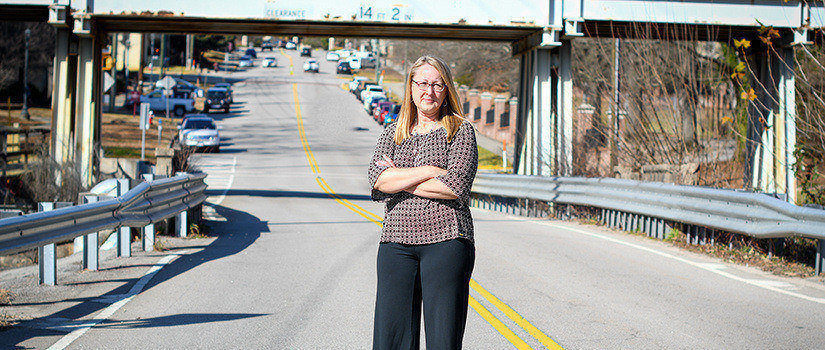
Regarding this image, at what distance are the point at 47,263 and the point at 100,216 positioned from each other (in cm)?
78

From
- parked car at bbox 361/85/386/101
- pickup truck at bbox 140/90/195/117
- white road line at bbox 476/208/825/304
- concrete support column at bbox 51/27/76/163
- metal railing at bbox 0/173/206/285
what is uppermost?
parked car at bbox 361/85/386/101

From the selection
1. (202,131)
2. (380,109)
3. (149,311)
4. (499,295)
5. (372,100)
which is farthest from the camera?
(372,100)

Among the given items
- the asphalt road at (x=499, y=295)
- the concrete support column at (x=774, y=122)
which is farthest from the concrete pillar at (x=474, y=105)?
the asphalt road at (x=499, y=295)

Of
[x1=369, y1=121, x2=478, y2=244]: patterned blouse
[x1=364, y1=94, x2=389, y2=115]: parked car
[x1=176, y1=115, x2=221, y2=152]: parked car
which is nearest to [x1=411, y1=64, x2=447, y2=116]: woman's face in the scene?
[x1=369, y1=121, x2=478, y2=244]: patterned blouse

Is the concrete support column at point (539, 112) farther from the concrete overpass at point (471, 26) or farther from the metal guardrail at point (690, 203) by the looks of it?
the metal guardrail at point (690, 203)

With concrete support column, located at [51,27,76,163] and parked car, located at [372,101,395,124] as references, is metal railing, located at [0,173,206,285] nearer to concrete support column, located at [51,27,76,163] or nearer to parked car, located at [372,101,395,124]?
concrete support column, located at [51,27,76,163]

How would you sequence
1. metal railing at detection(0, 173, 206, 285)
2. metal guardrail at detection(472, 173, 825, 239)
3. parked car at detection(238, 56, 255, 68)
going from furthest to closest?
1. parked car at detection(238, 56, 255, 68)
2. metal guardrail at detection(472, 173, 825, 239)
3. metal railing at detection(0, 173, 206, 285)

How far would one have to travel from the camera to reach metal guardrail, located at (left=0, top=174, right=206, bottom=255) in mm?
7203

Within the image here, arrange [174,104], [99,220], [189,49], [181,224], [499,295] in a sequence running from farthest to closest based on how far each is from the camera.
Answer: [189,49], [174,104], [181,224], [99,220], [499,295]

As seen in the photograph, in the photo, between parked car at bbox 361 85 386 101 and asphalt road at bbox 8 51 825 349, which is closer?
asphalt road at bbox 8 51 825 349

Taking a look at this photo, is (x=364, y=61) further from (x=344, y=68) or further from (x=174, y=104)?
(x=174, y=104)

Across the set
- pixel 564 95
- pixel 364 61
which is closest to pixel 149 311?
pixel 564 95

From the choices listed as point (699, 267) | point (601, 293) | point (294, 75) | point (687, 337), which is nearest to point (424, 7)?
point (699, 267)

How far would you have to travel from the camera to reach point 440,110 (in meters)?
4.38
